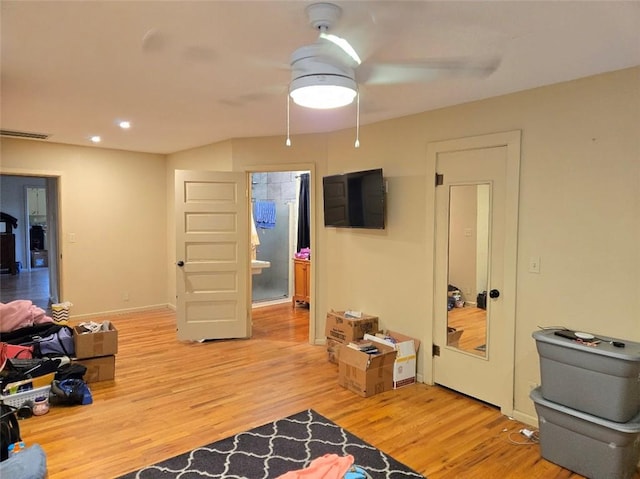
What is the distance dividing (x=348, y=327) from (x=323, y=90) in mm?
2647

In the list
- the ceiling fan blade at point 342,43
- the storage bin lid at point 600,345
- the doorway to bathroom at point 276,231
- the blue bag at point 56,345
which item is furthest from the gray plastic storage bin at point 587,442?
the doorway to bathroom at point 276,231

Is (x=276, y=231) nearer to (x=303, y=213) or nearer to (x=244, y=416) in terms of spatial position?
(x=303, y=213)

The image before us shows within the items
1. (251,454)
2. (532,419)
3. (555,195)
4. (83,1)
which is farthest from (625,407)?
(83,1)

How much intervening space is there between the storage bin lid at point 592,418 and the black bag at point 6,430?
3.06 metres

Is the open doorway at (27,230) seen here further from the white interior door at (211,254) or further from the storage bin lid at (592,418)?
the storage bin lid at (592,418)

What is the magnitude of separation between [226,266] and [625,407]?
398 centimetres

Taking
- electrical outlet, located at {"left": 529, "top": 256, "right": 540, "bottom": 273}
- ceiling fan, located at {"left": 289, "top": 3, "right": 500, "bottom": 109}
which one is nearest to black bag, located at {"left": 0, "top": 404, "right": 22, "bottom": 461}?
ceiling fan, located at {"left": 289, "top": 3, "right": 500, "bottom": 109}

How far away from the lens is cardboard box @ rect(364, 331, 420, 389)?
12.3 ft

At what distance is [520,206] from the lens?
3.11 metres

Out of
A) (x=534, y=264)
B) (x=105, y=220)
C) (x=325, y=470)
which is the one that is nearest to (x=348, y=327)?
(x=534, y=264)

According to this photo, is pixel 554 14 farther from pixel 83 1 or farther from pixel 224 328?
pixel 224 328

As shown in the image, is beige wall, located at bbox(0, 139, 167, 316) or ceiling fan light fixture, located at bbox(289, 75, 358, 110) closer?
ceiling fan light fixture, located at bbox(289, 75, 358, 110)

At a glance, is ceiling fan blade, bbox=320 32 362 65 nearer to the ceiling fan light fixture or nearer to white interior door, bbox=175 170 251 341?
the ceiling fan light fixture

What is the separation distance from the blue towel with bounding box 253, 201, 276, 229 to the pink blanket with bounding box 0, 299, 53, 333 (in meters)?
3.77
